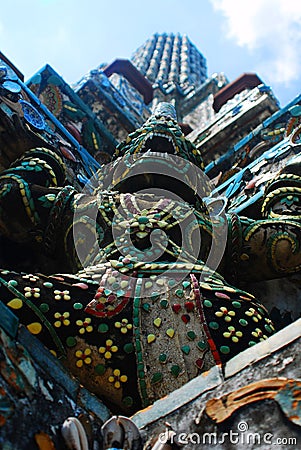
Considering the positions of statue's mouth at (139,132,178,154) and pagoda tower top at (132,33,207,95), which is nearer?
statue's mouth at (139,132,178,154)

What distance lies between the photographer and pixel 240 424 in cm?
146

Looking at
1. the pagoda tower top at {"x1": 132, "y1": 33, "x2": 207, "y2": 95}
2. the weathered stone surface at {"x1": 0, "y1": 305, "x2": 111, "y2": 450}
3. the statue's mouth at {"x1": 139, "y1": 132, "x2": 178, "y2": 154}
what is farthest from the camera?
the pagoda tower top at {"x1": 132, "y1": 33, "x2": 207, "y2": 95}

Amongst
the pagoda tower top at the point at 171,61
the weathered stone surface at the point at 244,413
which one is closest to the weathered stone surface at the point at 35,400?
the weathered stone surface at the point at 244,413

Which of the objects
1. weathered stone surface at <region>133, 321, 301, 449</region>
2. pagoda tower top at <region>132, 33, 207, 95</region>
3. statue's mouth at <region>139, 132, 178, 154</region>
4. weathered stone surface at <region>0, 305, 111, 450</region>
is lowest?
weathered stone surface at <region>133, 321, 301, 449</region>

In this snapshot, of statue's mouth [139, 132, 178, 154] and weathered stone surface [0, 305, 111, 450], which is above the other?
statue's mouth [139, 132, 178, 154]

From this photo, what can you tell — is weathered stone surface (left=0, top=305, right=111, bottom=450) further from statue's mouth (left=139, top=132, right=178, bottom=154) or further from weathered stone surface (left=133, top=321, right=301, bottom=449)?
statue's mouth (left=139, top=132, right=178, bottom=154)

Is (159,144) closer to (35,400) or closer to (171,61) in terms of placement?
(35,400)

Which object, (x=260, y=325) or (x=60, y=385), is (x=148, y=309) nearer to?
(x=260, y=325)

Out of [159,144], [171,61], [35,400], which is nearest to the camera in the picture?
[35,400]

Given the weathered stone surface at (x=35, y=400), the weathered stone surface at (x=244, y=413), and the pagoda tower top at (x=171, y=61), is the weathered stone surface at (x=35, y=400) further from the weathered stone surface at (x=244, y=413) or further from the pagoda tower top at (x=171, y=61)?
the pagoda tower top at (x=171, y=61)

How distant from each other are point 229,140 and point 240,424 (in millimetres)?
6001

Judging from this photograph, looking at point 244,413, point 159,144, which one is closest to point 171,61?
point 159,144

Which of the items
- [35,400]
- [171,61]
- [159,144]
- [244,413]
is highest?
[171,61]

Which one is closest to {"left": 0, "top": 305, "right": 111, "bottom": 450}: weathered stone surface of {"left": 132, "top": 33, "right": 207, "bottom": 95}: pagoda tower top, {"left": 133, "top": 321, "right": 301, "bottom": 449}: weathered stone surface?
{"left": 133, "top": 321, "right": 301, "bottom": 449}: weathered stone surface
